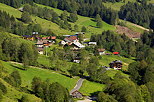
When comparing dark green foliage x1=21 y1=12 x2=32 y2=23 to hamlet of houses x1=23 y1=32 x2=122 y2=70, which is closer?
hamlet of houses x1=23 y1=32 x2=122 y2=70

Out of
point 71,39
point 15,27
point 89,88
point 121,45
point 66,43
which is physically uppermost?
point 15,27

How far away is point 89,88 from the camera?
291 ft

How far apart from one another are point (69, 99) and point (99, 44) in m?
90.1

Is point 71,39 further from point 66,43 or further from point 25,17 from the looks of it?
point 25,17

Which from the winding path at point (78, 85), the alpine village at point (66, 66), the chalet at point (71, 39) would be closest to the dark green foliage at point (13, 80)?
the alpine village at point (66, 66)

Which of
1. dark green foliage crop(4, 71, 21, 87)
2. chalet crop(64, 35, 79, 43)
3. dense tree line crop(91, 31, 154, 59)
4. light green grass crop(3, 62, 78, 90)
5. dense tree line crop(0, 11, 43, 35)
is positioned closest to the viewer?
dark green foliage crop(4, 71, 21, 87)

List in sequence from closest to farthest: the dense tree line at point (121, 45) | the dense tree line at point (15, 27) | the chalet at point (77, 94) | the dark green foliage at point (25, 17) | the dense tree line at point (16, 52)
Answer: the chalet at point (77, 94) < the dense tree line at point (16, 52) < the dense tree line at point (15, 27) < the dense tree line at point (121, 45) < the dark green foliage at point (25, 17)

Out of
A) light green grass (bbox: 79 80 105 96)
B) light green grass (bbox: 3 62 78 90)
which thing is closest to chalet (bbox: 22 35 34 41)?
light green grass (bbox: 3 62 78 90)

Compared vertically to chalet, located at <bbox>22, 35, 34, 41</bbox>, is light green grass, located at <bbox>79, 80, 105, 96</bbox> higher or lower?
lower

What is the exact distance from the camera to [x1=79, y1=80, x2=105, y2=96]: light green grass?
84825 mm

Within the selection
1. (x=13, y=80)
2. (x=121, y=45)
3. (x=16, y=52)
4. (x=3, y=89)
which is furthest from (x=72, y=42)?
(x=3, y=89)

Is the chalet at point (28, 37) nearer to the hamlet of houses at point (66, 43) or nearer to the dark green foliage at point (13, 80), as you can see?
the hamlet of houses at point (66, 43)

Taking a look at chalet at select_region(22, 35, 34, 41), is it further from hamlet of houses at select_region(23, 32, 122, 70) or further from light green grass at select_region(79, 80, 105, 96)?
light green grass at select_region(79, 80, 105, 96)

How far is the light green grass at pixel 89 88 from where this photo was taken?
84.8 metres
